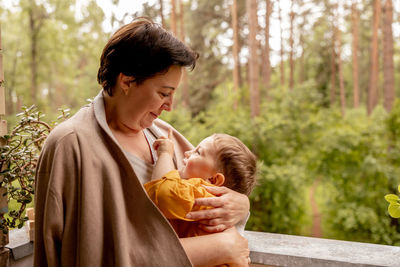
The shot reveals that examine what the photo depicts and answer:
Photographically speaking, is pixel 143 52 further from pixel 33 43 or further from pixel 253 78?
pixel 33 43

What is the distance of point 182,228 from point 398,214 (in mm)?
898

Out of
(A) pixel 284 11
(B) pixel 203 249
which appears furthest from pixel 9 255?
(A) pixel 284 11

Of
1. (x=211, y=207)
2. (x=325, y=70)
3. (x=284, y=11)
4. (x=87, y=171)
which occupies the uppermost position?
(x=284, y=11)

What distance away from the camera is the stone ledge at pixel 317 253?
1.62m

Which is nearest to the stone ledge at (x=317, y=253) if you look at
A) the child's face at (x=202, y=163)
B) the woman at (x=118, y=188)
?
the woman at (x=118, y=188)

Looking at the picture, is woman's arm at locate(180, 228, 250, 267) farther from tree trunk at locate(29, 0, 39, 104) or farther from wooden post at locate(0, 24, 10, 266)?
tree trunk at locate(29, 0, 39, 104)

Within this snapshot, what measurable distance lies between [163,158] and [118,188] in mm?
280

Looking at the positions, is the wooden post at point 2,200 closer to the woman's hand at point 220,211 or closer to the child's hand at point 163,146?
the child's hand at point 163,146

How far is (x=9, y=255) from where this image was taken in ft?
5.24

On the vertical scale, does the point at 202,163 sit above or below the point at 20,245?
above

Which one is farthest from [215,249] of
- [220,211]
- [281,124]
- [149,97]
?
[281,124]

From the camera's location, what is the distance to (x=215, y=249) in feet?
4.06

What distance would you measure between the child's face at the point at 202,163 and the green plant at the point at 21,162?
77cm

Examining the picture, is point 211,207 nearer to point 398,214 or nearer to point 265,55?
point 398,214
